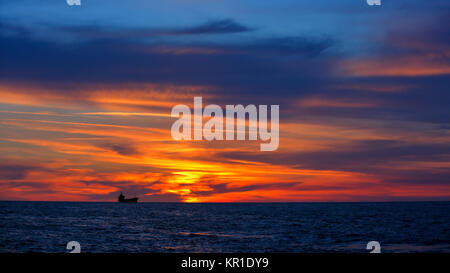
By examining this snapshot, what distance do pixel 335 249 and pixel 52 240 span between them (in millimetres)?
25441
